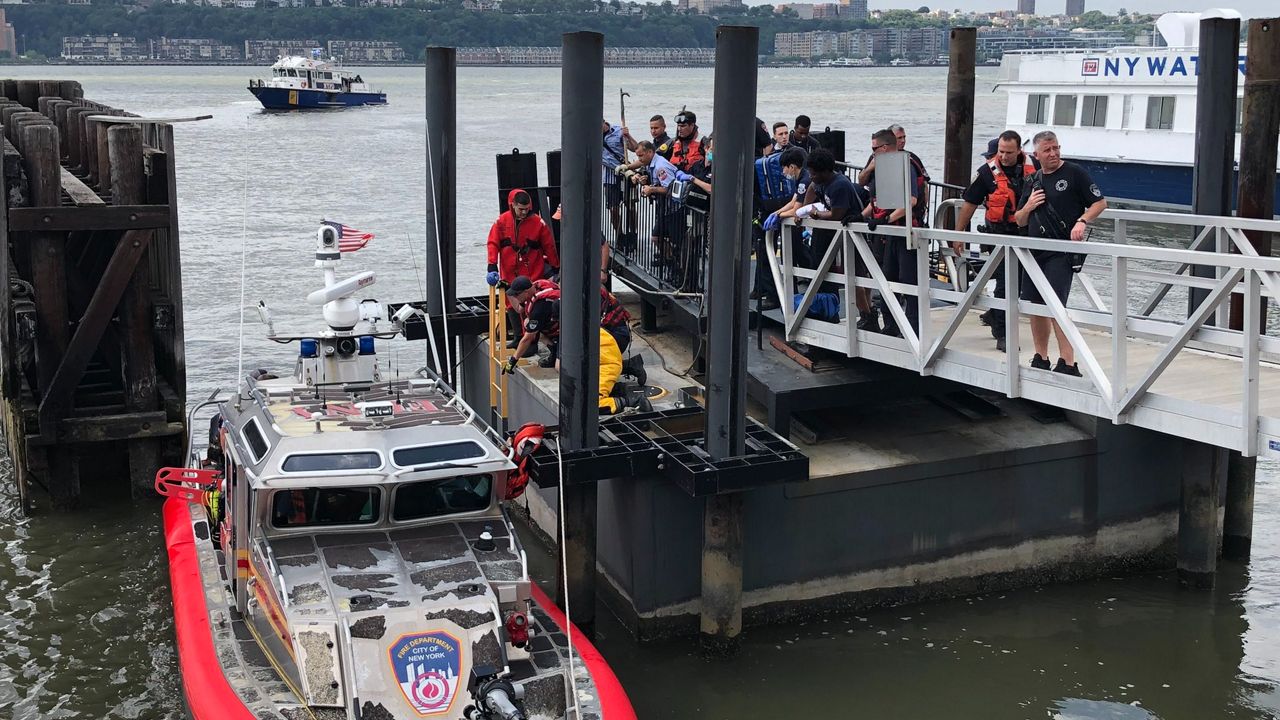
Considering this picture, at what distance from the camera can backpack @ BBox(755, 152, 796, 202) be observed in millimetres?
13500

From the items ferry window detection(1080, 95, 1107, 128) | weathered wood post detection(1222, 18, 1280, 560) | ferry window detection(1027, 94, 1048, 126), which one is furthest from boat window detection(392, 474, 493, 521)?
ferry window detection(1027, 94, 1048, 126)

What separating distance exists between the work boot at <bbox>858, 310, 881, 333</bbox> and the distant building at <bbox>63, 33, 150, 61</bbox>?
16308cm

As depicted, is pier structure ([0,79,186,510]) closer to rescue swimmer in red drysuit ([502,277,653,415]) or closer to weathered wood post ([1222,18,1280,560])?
rescue swimmer in red drysuit ([502,277,653,415])

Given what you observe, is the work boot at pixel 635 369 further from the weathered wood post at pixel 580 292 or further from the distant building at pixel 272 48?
the distant building at pixel 272 48

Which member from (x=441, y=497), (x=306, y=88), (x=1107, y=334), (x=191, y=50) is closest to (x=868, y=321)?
(x=1107, y=334)

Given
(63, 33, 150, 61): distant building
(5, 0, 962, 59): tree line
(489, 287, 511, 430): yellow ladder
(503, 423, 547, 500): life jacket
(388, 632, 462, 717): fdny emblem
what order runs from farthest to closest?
(63, 33, 150, 61): distant building
(5, 0, 962, 59): tree line
(489, 287, 511, 430): yellow ladder
(503, 423, 547, 500): life jacket
(388, 632, 462, 717): fdny emblem

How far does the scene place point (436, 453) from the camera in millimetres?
10141

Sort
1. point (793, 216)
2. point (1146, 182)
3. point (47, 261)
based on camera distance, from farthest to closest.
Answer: point (1146, 182) → point (47, 261) → point (793, 216)

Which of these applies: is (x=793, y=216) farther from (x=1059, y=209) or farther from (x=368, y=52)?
(x=368, y=52)

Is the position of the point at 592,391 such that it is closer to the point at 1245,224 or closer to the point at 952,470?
the point at 952,470

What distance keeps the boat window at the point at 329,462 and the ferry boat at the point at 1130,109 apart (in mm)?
30604

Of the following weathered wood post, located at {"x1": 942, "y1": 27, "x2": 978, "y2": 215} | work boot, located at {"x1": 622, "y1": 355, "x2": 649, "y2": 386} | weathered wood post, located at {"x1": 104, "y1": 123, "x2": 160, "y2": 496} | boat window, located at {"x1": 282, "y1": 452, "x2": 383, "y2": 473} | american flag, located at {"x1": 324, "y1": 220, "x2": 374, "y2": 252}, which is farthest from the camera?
weathered wood post, located at {"x1": 942, "y1": 27, "x2": 978, "y2": 215}

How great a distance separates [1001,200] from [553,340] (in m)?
4.60

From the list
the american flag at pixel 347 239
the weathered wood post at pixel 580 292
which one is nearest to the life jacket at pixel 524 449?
the weathered wood post at pixel 580 292
